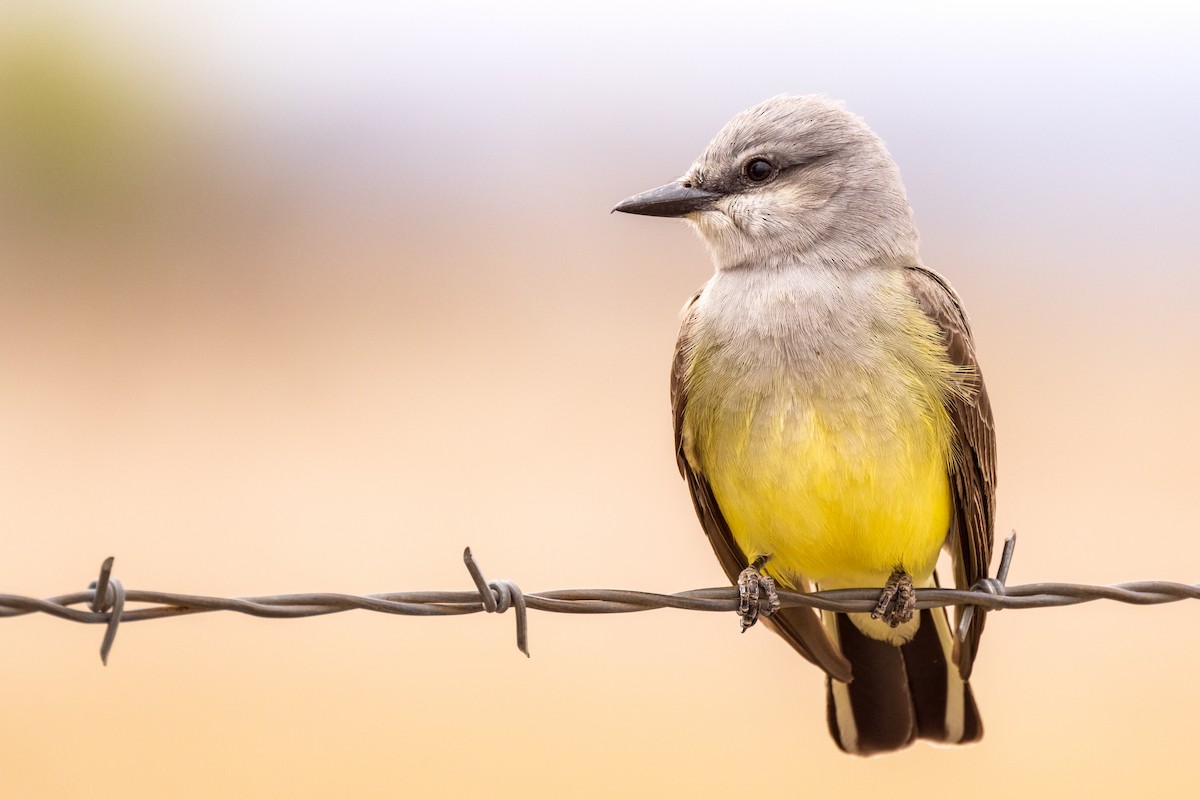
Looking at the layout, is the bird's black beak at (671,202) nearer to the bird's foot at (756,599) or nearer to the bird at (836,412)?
the bird at (836,412)

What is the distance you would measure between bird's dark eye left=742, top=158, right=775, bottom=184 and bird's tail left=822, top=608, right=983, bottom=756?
1486 millimetres

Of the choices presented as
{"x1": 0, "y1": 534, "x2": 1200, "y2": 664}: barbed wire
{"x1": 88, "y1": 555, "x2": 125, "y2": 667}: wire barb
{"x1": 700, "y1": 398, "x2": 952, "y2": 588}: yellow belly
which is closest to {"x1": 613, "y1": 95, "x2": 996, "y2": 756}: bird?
{"x1": 700, "y1": 398, "x2": 952, "y2": 588}: yellow belly

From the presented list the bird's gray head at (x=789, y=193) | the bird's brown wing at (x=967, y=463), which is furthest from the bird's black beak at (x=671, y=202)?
the bird's brown wing at (x=967, y=463)

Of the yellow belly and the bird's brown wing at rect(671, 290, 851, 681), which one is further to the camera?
the bird's brown wing at rect(671, 290, 851, 681)

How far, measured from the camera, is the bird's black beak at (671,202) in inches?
175

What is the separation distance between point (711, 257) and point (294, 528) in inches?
316

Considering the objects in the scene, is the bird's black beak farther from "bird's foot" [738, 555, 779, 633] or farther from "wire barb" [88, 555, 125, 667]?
"wire barb" [88, 555, 125, 667]

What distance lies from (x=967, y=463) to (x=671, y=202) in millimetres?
1265

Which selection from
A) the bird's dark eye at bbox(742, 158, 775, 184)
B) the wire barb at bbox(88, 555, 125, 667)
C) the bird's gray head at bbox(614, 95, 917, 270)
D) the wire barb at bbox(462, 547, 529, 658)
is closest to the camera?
the wire barb at bbox(88, 555, 125, 667)

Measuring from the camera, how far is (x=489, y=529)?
11547 mm

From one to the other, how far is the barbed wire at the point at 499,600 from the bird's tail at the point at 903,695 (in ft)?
1.84

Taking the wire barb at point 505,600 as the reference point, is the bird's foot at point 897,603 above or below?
above

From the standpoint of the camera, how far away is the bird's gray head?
4.38 metres

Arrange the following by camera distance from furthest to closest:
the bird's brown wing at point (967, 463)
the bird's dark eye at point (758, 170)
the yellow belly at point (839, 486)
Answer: the bird's dark eye at point (758, 170) → the bird's brown wing at point (967, 463) → the yellow belly at point (839, 486)
